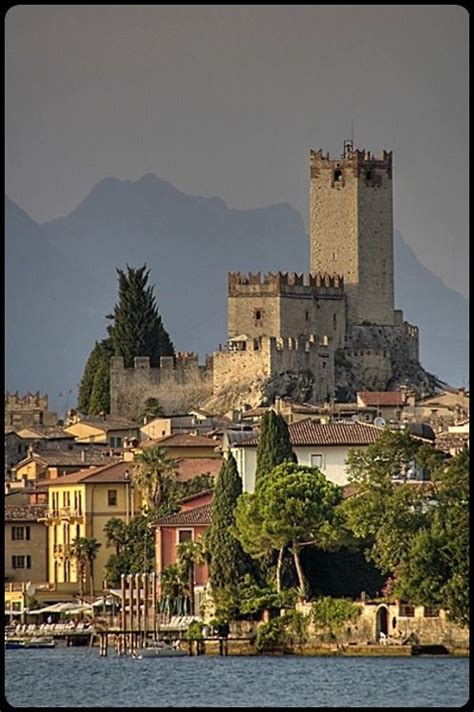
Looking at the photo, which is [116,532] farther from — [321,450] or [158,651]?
[158,651]

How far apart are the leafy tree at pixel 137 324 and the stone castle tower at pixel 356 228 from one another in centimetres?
642

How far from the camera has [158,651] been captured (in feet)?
124

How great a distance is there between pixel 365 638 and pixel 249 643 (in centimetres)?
186

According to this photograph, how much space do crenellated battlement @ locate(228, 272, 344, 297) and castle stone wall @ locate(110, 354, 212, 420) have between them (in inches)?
151

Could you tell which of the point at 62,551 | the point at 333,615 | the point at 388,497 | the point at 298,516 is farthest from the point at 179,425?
the point at 333,615

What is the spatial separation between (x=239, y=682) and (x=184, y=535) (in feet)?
44.5

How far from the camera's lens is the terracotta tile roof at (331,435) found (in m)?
43.8

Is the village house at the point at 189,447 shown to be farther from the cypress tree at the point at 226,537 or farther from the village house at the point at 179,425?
the cypress tree at the point at 226,537

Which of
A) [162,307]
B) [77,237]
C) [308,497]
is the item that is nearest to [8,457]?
[308,497]

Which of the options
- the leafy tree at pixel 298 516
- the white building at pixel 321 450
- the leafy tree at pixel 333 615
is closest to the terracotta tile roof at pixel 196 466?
the white building at pixel 321 450

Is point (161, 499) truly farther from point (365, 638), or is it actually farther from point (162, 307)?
point (162, 307)

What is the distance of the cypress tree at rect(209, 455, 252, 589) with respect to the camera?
3922 centimetres

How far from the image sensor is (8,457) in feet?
216

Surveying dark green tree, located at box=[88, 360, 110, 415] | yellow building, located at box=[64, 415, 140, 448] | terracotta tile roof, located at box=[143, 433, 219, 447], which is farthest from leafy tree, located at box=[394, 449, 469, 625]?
dark green tree, located at box=[88, 360, 110, 415]
